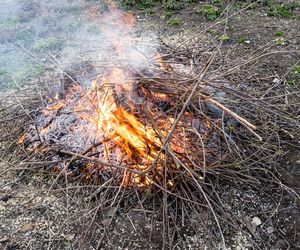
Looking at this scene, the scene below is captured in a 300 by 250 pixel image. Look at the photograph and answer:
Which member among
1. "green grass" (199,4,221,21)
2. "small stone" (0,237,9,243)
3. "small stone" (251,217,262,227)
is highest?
"small stone" (0,237,9,243)

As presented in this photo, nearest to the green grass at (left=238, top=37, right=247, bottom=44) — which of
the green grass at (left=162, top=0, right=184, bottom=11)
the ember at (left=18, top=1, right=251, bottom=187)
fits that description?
the green grass at (left=162, top=0, right=184, bottom=11)

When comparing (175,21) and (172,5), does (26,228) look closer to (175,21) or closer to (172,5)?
(175,21)

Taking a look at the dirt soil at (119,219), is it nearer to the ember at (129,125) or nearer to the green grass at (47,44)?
the ember at (129,125)

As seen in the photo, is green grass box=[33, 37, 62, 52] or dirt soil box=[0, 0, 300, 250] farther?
green grass box=[33, 37, 62, 52]

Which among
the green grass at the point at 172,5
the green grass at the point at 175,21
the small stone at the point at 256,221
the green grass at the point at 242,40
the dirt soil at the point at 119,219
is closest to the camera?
the dirt soil at the point at 119,219

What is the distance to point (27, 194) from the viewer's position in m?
3.19

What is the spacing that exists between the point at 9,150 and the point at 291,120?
2.98 m

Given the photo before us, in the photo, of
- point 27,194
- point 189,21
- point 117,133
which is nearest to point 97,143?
point 117,133

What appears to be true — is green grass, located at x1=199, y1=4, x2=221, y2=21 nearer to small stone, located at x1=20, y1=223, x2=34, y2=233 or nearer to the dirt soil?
the dirt soil

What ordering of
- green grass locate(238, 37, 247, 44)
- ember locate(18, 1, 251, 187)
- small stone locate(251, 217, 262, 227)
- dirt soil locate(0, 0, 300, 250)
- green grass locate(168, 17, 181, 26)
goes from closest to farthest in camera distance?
dirt soil locate(0, 0, 300, 250) < small stone locate(251, 217, 262, 227) < ember locate(18, 1, 251, 187) < green grass locate(238, 37, 247, 44) < green grass locate(168, 17, 181, 26)

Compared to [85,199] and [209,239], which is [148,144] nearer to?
[85,199]

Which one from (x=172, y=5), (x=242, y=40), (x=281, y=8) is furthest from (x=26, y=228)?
(x=281, y=8)

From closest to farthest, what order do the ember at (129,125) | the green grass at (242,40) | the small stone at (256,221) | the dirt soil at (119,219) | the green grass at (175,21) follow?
the dirt soil at (119,219) → the small stone at (256,221) → the ember at (129,125) → the green grass at (242,40) → the green grass at (175,21)

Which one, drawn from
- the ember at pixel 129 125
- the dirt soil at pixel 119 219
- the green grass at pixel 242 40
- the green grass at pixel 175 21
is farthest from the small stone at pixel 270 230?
the green grass at pixel 175 21
